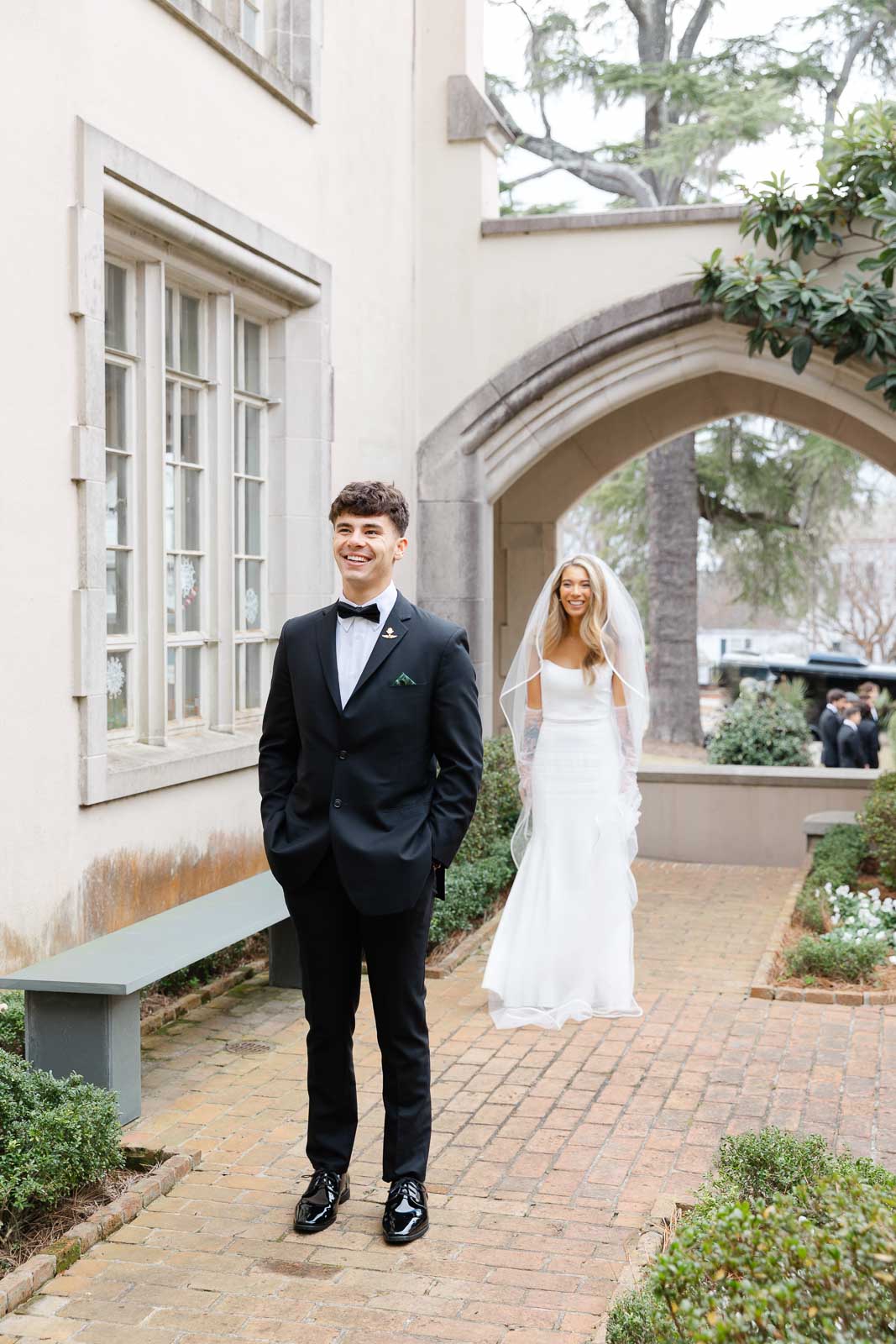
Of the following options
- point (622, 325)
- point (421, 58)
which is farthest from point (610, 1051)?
point (421, 58)

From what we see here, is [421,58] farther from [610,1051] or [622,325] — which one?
[610,1051]

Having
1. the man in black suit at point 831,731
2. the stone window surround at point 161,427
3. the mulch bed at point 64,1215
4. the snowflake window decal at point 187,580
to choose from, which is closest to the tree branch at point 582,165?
the man in black suit at point 831,731

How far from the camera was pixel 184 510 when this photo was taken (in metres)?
7.21

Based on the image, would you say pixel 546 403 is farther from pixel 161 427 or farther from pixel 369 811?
pixel 369 811

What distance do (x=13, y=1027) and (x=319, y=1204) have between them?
163cm

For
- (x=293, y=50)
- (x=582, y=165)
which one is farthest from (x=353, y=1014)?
(x=582, y=165)

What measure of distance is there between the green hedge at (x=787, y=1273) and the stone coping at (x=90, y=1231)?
1551mm

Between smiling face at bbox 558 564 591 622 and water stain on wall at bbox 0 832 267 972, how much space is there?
81.8 inches

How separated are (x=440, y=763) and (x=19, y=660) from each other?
2180 mm

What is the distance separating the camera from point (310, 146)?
8.01m

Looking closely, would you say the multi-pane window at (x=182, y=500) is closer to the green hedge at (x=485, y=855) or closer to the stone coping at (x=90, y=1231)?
the green hedge at (x=485, y=855)

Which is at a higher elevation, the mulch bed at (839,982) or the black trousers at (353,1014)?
the black trousers at (353,1014)

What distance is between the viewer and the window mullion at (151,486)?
6625 millimetres

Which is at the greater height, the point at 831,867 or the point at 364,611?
the point at 364,611
